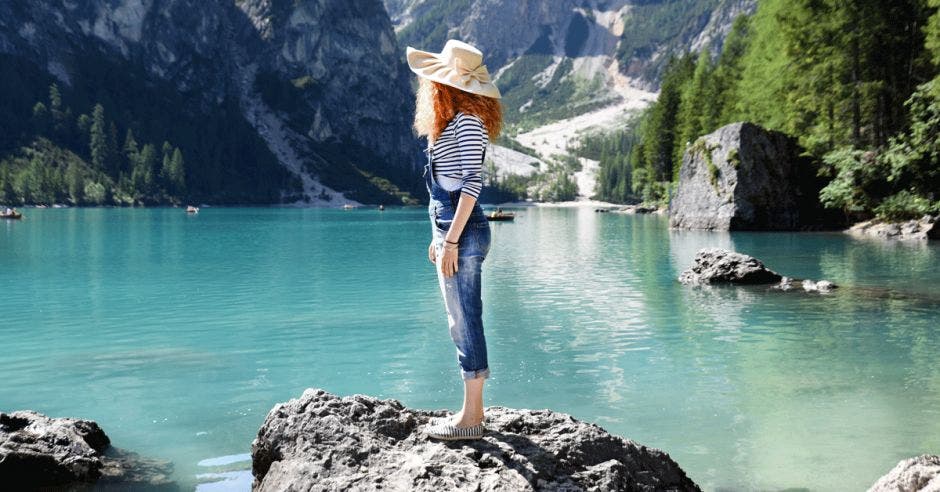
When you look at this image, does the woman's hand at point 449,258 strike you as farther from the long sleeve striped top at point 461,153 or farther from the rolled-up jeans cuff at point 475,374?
the rolled-up jeans cuff at point 475,374

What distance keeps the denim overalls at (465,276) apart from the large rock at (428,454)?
68cm

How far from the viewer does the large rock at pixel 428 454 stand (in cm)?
538

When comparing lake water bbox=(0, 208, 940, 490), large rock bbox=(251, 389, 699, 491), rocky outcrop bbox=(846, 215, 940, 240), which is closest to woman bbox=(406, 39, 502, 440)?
large rock bbox=(251, 389, 699, 491)

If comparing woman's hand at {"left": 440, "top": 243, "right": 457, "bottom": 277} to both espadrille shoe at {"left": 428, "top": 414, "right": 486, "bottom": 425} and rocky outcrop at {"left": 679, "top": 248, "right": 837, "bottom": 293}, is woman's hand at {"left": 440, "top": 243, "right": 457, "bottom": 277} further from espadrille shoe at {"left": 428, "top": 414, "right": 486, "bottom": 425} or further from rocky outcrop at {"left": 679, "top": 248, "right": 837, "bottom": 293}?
rocky outcrop at {"left": 679, "top": 248, "right": 837, "bottom": 293}

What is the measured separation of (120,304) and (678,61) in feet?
330

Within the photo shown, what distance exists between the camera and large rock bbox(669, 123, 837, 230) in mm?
49844

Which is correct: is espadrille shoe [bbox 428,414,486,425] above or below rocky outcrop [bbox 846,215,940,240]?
below

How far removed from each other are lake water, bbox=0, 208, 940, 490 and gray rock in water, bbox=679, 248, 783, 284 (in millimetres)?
1109

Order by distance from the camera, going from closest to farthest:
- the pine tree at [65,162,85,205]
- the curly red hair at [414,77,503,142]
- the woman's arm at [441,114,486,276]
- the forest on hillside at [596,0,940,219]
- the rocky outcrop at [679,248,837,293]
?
the woman's arm at [441,114,486,276] → the curly red hair at [414,77,503,142] → the rocky outcrop at [679,248,837,293] → the forest on hillside at [596,0,940,219] → the pine tree at [65,162,85,205]

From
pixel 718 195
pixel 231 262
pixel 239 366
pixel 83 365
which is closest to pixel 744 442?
pixel 239 366

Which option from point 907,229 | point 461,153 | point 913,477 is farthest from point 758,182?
point 461,153

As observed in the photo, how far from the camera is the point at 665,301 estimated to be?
813 inches

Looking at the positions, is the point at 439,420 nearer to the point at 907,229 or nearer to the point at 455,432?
the point at 455,432

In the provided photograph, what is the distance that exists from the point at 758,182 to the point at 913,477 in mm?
48725
